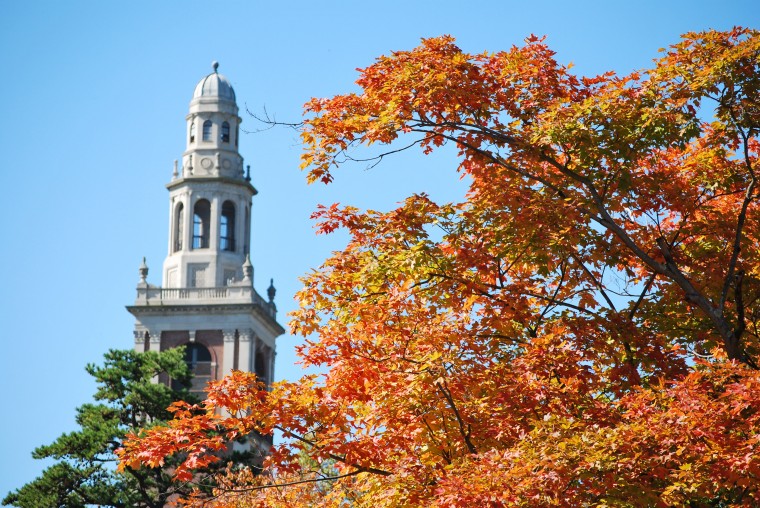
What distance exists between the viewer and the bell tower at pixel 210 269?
7669cm

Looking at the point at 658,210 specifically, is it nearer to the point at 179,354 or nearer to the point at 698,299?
the point at 698,299

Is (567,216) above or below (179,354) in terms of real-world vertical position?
below

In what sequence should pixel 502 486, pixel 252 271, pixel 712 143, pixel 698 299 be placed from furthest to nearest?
1. pixel 252 271
2. pixel 712 143
3. pixel 698 299
4. pixel 502 486

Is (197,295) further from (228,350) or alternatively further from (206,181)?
(206,181)

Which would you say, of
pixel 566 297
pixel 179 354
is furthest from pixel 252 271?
pixel 566 297

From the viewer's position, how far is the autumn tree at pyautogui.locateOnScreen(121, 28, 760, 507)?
49.7 feet

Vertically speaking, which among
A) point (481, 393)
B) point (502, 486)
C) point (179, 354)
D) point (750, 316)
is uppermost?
point (179, 354)

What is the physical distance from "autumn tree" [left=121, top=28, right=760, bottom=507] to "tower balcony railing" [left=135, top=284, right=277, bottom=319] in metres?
58.5

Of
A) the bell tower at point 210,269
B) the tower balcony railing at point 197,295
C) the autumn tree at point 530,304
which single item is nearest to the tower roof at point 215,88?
the bell tower at point 210,269

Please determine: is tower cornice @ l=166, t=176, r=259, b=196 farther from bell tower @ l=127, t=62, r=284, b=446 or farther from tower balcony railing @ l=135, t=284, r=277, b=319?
tower balcony railing @ l=135, t=284, r=277, b=319

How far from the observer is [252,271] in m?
79.1

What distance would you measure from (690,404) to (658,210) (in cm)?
494

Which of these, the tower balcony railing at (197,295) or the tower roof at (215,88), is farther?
the tower roof at (215,88)

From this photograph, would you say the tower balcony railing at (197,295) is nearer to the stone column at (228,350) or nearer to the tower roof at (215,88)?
the stone column at (228,350)
